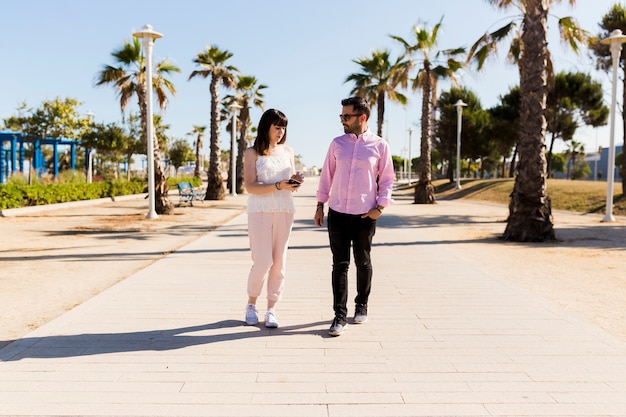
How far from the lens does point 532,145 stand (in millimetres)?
11289

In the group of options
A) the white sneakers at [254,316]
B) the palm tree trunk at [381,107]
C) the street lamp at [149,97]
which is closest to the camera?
the white sneakers at [254,316]

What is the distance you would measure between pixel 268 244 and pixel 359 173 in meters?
Result: 0.95

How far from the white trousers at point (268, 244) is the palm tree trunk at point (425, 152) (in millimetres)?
21479

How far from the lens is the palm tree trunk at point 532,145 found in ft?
36.2

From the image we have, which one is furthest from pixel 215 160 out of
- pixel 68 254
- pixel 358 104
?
pixel 358 104

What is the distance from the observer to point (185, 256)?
841 cm

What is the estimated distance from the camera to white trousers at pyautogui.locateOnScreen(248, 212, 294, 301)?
425 cm

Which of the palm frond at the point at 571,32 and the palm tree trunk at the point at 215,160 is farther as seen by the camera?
the palm tree trunk at the point at 215,160

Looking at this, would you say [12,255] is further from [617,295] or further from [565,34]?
[565,34]

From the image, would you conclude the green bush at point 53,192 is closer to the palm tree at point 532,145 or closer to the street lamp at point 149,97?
the street lamp at point 149,97

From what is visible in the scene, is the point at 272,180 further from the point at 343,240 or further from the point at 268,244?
the point at 343,240

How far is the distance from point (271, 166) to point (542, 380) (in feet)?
8.07

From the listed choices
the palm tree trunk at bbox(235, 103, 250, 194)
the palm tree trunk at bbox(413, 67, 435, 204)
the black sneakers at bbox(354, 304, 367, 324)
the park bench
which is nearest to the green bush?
the park bench

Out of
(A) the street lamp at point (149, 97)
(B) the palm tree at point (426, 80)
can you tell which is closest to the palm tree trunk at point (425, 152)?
(B) the palm tree at point (426, 80)
